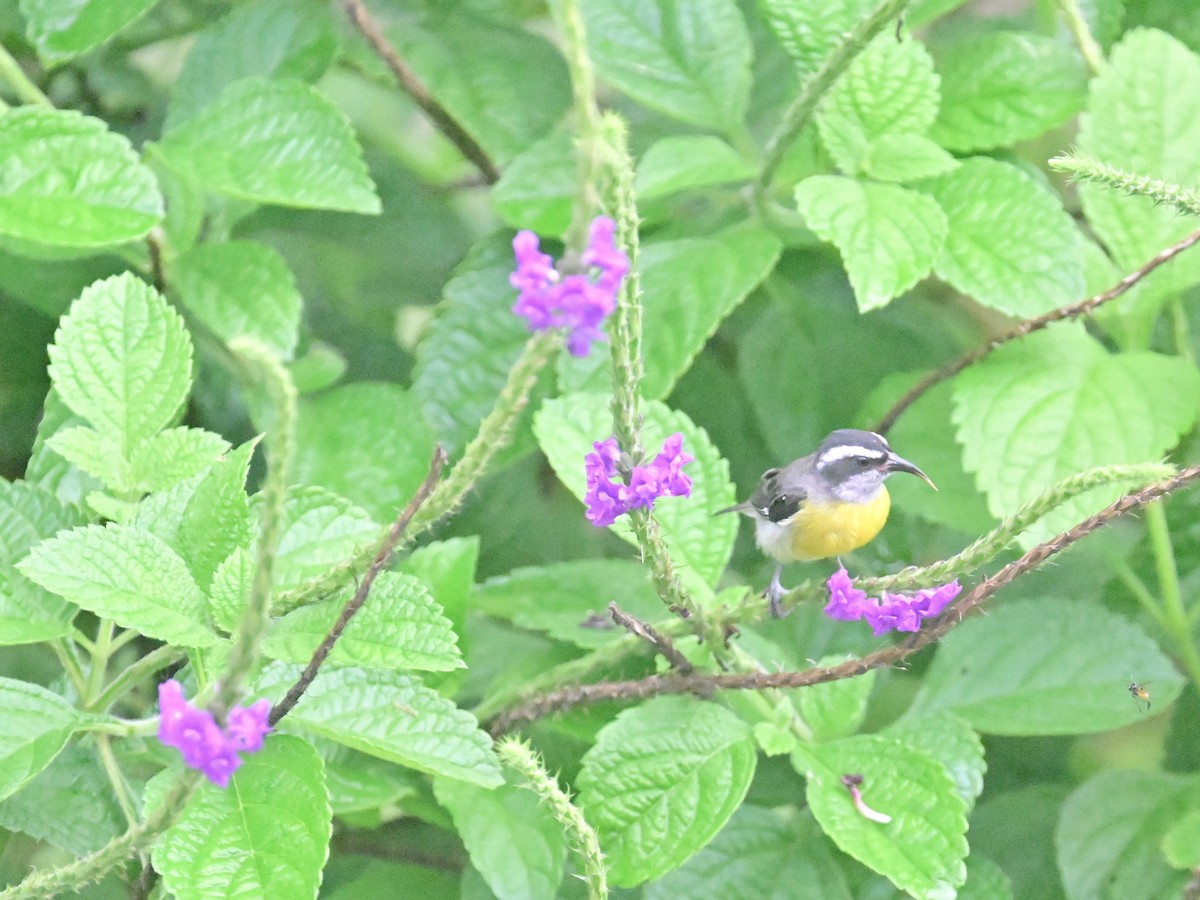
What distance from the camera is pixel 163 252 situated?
1319 millimetres

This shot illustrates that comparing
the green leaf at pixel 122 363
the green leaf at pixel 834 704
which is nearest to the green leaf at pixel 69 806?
the green leaf at pixel 122 363

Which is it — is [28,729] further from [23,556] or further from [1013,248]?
[1013,248]

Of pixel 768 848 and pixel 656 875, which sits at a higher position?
pixel 656 875

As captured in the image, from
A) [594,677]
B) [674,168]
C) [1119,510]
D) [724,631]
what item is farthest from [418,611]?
[674,168]

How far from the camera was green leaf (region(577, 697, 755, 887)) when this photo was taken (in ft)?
3.37

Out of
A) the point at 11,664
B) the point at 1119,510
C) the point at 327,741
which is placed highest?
the point at 1119,510

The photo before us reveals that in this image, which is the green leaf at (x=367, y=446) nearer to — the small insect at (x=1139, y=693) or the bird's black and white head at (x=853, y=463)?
the bird's black and white head at (x=853, y=463)

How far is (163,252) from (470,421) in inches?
13.7

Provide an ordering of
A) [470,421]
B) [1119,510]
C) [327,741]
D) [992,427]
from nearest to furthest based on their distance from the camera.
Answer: [1119,510]
[327,741]
[992,427]
[470,421]

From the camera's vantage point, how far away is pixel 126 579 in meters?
0.88

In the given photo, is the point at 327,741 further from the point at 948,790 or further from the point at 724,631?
the point at 948,790

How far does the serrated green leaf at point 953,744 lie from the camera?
3.66 feet

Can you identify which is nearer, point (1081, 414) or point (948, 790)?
point (948, 790)

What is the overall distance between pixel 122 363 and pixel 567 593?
0.45 m
